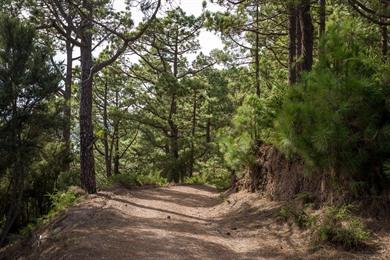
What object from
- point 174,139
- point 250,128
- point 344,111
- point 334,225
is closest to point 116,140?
point 174,139

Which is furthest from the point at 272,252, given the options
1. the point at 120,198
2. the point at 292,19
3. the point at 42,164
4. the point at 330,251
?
the point at 42,164

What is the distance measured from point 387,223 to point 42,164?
10644mm

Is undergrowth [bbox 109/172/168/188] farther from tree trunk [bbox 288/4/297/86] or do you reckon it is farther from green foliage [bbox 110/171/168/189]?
tree trunk [bbox 288/4/297/86]

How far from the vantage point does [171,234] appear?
7641mm

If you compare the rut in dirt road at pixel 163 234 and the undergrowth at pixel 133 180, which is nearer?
the rut in dirt road at pixel 163 234

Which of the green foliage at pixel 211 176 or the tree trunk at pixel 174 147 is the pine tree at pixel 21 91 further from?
the tree trunk at pixel 174 147

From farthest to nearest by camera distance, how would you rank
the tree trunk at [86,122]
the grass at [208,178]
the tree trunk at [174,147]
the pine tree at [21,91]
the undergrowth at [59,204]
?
the tree trunk at [174,147]
the grass at [208,178]
the tree trunk at [86,122]
the undergrowth at [59,204]
the pine tree at [21,91]

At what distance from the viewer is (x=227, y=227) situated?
8.92 m

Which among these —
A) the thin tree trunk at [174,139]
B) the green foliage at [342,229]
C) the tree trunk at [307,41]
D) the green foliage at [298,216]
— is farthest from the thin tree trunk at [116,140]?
the green foliage at [342,229]

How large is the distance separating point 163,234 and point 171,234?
5.9 inches

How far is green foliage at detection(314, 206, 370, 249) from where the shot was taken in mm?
5824

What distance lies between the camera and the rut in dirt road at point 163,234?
631 centimetres

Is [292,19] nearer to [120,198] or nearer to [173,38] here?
[120,198]

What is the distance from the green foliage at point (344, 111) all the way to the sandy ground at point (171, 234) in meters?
1.48
